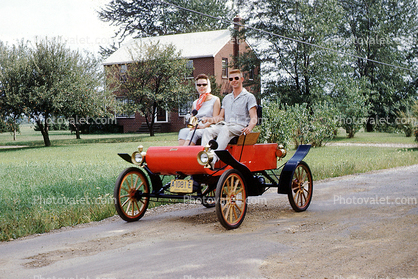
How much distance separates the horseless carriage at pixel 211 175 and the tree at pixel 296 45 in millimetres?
28348

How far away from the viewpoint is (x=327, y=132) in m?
24.2

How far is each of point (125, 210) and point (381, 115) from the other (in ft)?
133

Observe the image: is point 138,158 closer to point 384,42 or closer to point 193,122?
point 193,122

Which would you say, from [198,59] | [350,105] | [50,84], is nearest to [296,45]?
[350,105]

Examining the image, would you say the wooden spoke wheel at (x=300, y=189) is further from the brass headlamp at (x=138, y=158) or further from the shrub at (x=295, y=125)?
the shrub at (x=295, y=125)

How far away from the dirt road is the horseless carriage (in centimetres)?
29

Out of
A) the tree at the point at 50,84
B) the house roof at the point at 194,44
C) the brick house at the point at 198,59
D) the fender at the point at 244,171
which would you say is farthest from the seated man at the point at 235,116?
the house roof at the point at 194,44

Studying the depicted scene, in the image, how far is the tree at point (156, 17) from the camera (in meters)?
58.5

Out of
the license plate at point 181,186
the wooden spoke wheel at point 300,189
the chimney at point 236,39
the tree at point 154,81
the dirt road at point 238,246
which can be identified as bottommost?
the dirt road at point 238,246

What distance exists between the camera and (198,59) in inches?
1673

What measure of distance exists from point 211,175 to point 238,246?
4.95 feet

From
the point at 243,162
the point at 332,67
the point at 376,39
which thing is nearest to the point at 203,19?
the point at 376,39

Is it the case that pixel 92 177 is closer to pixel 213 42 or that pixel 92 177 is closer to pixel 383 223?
pixel 383 223

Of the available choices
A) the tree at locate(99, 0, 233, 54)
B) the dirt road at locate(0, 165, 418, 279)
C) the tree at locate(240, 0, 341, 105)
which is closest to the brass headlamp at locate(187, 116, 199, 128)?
the dirt road at locate(0, 165, 418, 279)
